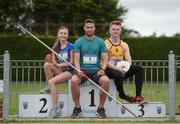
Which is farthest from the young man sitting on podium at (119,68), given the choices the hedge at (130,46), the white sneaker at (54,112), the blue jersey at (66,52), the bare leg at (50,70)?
the hedge at (130,46)

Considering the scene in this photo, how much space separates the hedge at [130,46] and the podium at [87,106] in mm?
16403

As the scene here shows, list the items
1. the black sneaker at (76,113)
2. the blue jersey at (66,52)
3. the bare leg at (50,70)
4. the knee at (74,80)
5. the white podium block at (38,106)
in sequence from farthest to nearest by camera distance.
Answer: the blue jersey at (66,52), the bare leg at (50,70), the white podium block at (38,106), the black sneaker at (76,113), the knee at (74,80)

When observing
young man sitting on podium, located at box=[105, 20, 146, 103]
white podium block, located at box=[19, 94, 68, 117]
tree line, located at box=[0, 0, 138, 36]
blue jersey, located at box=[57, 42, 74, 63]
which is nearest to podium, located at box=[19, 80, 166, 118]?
white podium block, located at box=[19, 94, 68, 117]

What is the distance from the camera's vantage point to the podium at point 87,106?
1215cm

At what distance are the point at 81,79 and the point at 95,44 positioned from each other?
680mm

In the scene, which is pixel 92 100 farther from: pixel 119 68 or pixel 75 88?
pixel 119 68

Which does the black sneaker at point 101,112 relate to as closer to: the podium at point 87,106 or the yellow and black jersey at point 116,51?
the podium at point 87,106

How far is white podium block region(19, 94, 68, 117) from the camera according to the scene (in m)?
12.1

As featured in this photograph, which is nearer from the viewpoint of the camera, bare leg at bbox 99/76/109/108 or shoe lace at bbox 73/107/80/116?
bare leg at bbox 99/76/109/108

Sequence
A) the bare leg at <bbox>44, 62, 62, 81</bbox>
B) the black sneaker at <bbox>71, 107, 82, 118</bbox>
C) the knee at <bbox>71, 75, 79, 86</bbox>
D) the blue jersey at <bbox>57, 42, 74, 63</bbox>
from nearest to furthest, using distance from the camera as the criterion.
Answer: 1. the knee at <bbox>71, 75, 79, 86</bbox>
2. the black sneaker at <bbox>71, 107, 82, 118</bbox>
3. the bare leg at <bbox>44, 62, 62, 81</bbox>
4. the blue jersey at <bbox>57, 42, 74, 63</bbox>

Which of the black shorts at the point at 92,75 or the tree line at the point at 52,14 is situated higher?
the tree line at the point at 52,14

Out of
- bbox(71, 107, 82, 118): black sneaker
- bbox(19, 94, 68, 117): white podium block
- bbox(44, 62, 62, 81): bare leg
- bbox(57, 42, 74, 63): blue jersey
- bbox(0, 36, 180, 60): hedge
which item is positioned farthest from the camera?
bbox(0, 36, 180, 60): hedge

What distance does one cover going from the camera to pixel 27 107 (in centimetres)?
1216

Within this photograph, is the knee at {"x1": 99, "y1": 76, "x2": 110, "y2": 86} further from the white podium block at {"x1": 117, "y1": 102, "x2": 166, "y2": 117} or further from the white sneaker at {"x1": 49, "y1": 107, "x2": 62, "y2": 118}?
the white sneaker at {"x1": 49, "y1": 107, "x2": 62, "y2": 118}
